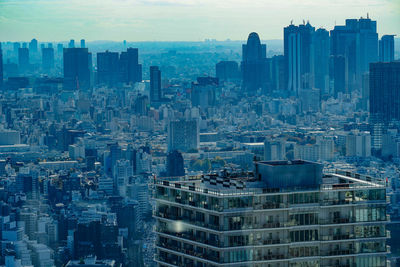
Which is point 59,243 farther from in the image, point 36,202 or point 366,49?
point 366,49

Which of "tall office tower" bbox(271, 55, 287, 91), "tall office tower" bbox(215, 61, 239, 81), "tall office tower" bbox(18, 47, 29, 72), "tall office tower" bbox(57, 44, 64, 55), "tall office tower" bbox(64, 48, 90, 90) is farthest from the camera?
"tall office tower" bbox(215, 61, 239, 81)

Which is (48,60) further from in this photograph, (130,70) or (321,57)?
(321,57)

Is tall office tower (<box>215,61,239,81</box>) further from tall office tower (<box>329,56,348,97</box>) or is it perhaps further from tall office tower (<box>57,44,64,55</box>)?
tall office tower (<box>57,44,64,55</box>)

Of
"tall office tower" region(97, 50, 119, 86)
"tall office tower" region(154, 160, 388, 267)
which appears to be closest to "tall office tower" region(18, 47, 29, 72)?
"tall office tower" region(97, 50, 119, 86)

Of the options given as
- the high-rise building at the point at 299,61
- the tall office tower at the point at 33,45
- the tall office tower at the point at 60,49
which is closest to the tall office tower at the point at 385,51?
the high-rise building at the point at 299,61

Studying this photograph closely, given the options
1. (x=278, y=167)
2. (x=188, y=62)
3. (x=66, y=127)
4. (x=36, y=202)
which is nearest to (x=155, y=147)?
(x=66, y=127)

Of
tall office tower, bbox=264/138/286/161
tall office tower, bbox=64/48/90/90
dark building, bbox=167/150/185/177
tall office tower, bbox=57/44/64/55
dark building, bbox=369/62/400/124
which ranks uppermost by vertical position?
tall office tower, bbox=57/44/64/55
